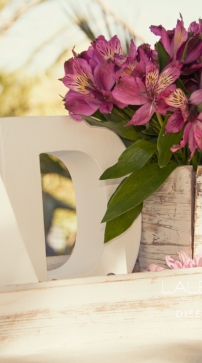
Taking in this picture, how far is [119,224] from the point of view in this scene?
52 centimetres

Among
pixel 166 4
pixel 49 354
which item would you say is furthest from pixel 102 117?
pixel 166 4

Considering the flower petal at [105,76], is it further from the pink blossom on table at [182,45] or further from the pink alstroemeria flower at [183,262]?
the pink alstroemeria flower at [183,262]

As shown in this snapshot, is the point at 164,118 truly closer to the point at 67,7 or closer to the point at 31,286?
the point at 31,286

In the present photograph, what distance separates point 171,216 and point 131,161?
3.7 inches

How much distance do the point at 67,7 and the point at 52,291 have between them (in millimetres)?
1143

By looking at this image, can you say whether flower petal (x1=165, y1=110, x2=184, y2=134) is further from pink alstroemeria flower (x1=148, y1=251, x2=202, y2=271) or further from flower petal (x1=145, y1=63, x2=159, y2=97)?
pink alstroemeria flower (x1=148, y1=251, x2=202, y2=271)

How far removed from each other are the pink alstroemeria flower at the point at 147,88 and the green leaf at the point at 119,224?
0.12m

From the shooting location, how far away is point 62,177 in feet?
4.50

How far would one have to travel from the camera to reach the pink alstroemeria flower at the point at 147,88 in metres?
0.45

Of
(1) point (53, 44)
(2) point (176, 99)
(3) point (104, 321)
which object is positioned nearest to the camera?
(3) point (104, 321)

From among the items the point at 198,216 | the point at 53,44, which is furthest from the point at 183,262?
the point at 53,44

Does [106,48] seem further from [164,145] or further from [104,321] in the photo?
[104,321]

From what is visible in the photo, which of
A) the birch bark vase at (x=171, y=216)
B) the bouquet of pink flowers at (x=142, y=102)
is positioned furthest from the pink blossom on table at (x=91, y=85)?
the birch bark vase at (x=171, y=216)

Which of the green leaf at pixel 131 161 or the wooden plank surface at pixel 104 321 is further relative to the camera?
the green leaf at pixel 131 161
